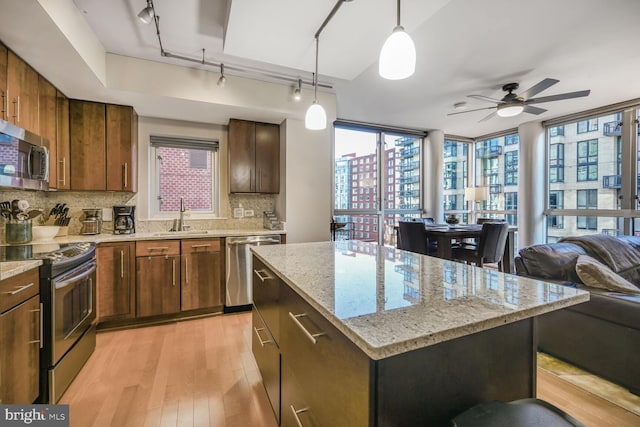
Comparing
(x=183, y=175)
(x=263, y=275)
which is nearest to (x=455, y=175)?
(x=183, y=175)

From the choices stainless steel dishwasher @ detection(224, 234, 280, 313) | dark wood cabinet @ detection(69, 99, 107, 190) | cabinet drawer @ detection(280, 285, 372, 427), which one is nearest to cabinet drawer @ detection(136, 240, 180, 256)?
stainless steel dishwasher @ detection(224, 234, 280, 313)

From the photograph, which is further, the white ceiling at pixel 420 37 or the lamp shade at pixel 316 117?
the lamp shade at pixel 316 117

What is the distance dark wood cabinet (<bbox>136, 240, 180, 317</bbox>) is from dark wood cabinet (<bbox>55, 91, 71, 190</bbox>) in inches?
35.7

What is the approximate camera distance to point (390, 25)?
1926 mm

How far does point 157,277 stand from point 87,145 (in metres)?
1.52

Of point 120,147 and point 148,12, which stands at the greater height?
point 148,12

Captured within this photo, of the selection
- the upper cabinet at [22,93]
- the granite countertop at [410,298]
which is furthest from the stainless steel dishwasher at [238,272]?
the upper cabinet at [22,93]

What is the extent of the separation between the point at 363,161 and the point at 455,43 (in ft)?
9.26

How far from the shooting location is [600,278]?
1986mm

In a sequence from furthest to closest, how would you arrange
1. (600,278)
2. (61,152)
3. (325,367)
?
(61,152) < (600,278) < (325,367)

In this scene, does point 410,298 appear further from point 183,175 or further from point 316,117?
point 183,175

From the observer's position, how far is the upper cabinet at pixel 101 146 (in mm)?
2885

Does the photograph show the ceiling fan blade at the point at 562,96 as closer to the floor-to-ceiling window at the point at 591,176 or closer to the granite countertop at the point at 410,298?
the floor-to-ceiling window at the point at 591,176

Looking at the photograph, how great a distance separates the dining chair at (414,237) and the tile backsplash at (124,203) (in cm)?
186
